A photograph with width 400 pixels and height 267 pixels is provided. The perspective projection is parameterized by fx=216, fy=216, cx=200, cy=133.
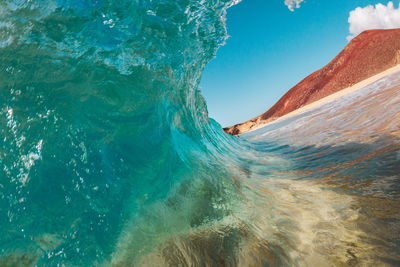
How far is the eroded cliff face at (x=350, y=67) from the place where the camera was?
84.9 ft

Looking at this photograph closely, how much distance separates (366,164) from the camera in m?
1.75

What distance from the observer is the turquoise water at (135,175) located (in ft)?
4.08

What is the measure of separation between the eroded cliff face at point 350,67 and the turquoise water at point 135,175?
818 inches

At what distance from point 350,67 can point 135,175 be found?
1326 inches

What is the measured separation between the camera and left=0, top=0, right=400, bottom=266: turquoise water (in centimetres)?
124

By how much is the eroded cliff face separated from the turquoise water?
68.2ft

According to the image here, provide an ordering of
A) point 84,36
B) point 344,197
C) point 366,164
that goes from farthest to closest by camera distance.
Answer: point 84,36 < point 366,164 < point 344,197

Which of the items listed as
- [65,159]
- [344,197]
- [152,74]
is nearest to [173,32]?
[152,74]

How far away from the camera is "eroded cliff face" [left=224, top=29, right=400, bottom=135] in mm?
25891

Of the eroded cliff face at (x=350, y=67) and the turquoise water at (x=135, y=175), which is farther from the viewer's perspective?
the eroded cliff face at (x=350, y=67)

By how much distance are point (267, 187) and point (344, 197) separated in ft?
2.09

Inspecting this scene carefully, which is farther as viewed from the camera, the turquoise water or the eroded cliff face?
the eroded cliff face

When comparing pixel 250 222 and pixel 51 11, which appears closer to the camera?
pixel 250 222

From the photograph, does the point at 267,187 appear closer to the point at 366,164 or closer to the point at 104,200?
the point at 366,164
